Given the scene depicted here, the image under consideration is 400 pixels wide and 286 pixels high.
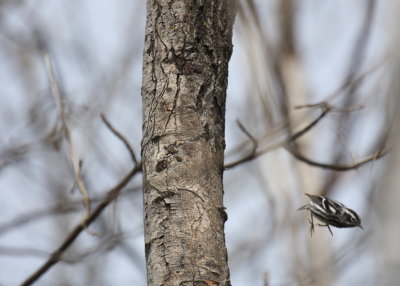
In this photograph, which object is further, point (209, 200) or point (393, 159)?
point (209, 200)

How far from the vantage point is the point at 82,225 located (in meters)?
3.08

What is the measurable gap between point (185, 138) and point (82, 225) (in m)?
1.63

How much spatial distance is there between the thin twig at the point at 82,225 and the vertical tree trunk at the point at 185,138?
1.29m

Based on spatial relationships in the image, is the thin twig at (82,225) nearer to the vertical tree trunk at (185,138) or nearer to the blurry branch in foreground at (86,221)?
the blurry branch in foreground at (86,221)

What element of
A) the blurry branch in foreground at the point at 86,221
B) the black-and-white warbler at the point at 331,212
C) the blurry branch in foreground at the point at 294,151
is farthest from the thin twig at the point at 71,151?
the black-and-white warbler at the point at 331,212

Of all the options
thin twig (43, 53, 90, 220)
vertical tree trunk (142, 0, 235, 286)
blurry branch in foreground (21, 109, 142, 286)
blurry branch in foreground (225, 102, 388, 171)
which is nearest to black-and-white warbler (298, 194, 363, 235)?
vertical tree trunk (142, 0, 235, 286)

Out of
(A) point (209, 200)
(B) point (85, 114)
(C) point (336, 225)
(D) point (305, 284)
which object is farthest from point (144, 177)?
(B) point (85, 114)

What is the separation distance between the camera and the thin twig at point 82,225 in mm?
3039

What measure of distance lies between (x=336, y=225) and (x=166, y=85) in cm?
71

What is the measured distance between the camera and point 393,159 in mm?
843

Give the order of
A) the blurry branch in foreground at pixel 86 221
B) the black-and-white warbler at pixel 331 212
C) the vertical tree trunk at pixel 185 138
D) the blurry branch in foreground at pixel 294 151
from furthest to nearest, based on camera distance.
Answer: the blurry branch in foreground at pixel 86 221, the blurry branch in foreground at pixel 294 151, the black-and-white warbler at pixel 331 212, the vertical tree trunk at pixel 185 138

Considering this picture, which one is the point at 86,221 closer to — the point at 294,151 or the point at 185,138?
the point at 294,151

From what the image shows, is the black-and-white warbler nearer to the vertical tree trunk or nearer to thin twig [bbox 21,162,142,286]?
the vertical tree trunk

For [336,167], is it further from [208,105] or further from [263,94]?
[208,105]
